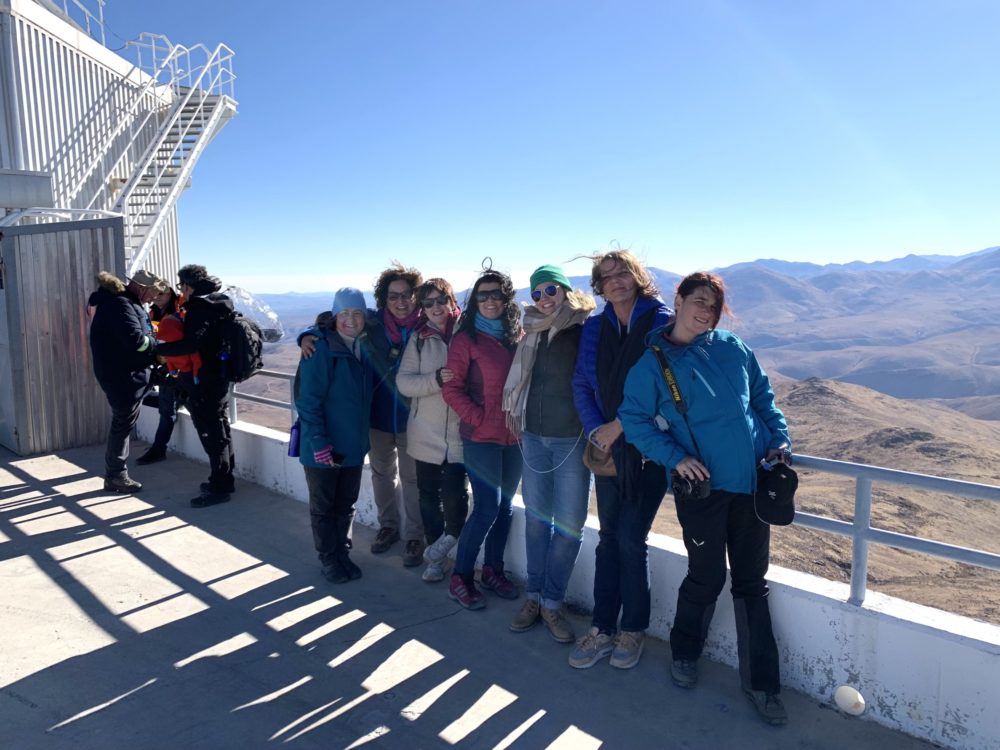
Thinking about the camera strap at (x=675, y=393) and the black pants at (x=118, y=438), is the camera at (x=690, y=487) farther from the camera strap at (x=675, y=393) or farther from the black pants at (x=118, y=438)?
the black pants at (x=118, y=438)

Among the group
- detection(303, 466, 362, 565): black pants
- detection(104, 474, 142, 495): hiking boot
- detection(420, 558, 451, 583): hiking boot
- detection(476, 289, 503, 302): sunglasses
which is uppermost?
detection(476, 289, 503, 302): sunglasses

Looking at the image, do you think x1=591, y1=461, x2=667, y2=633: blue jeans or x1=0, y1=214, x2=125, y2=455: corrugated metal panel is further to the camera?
x1=0, y1=214, x2=125, y2=455: corrugated metal panel

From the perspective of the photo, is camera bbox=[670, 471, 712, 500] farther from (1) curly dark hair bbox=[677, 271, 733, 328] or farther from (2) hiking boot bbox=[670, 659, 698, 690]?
(2) hiking boot bbox=[670, 659, 698, 690]

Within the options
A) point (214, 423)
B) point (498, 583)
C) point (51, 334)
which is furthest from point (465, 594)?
point (51, 334)

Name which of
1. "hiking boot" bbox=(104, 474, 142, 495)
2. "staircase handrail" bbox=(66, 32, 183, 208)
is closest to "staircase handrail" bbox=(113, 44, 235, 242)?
"staircase handrail" bbox=(66, 32, 183, 208)

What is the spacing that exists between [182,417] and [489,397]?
4.86m

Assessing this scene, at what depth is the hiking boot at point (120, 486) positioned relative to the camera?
19.7 feet

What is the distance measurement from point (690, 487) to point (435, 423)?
5.68ft

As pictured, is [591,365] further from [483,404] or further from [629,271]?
[483,404]

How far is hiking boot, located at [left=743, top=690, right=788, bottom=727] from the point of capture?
295cm

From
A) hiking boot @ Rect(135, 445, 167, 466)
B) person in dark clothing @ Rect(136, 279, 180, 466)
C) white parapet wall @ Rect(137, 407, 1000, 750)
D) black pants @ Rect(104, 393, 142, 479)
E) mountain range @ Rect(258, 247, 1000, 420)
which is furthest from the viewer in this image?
mountain range @ Rect(258, 247, 1000, 420)

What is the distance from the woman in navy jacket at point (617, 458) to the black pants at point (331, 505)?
1.75 metres

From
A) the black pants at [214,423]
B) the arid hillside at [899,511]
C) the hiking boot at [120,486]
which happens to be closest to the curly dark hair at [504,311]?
the arid hillside at [899,511]

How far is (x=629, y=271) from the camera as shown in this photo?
131 inches
